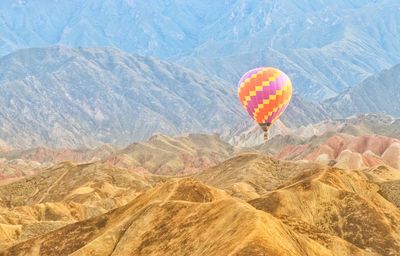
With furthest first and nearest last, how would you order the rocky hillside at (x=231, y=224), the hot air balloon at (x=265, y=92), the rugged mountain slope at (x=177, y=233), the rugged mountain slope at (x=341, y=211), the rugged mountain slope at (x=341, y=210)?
the hot air balloon at (x=265, y=92)
the rugged mountain slope at (x=341, y=211)
the rugged mountain slope at (x=341, y=210)
the rocky hillside at (x=231, y=224)
the rugged mountain slope at (x=177, y=233)

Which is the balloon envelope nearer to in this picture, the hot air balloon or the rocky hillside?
the hot air balloon

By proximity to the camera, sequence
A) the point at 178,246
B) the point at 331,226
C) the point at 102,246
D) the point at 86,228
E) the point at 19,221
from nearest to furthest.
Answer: the point at 178,246
the point at 102,246
the point at 86,228
the point at 331,226
the point at 19,221

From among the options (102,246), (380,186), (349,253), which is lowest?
(380,186)

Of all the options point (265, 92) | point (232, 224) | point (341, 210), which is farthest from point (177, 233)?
point (341, 210)

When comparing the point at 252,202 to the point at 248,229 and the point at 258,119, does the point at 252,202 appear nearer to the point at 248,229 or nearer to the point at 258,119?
the point at 258,119

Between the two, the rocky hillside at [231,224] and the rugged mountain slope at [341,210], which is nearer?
the rocky hillside at [231,224]

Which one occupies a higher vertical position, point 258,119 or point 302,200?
point 258,119

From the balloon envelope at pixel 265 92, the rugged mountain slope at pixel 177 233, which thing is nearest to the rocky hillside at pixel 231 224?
the rugged mountain slope at pixel 177 233

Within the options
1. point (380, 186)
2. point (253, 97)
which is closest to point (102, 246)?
point (253, 97)

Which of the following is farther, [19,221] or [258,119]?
[19,221]

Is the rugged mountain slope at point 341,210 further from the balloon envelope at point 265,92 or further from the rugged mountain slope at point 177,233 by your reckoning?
the rugged mountain slope at point 177,233
